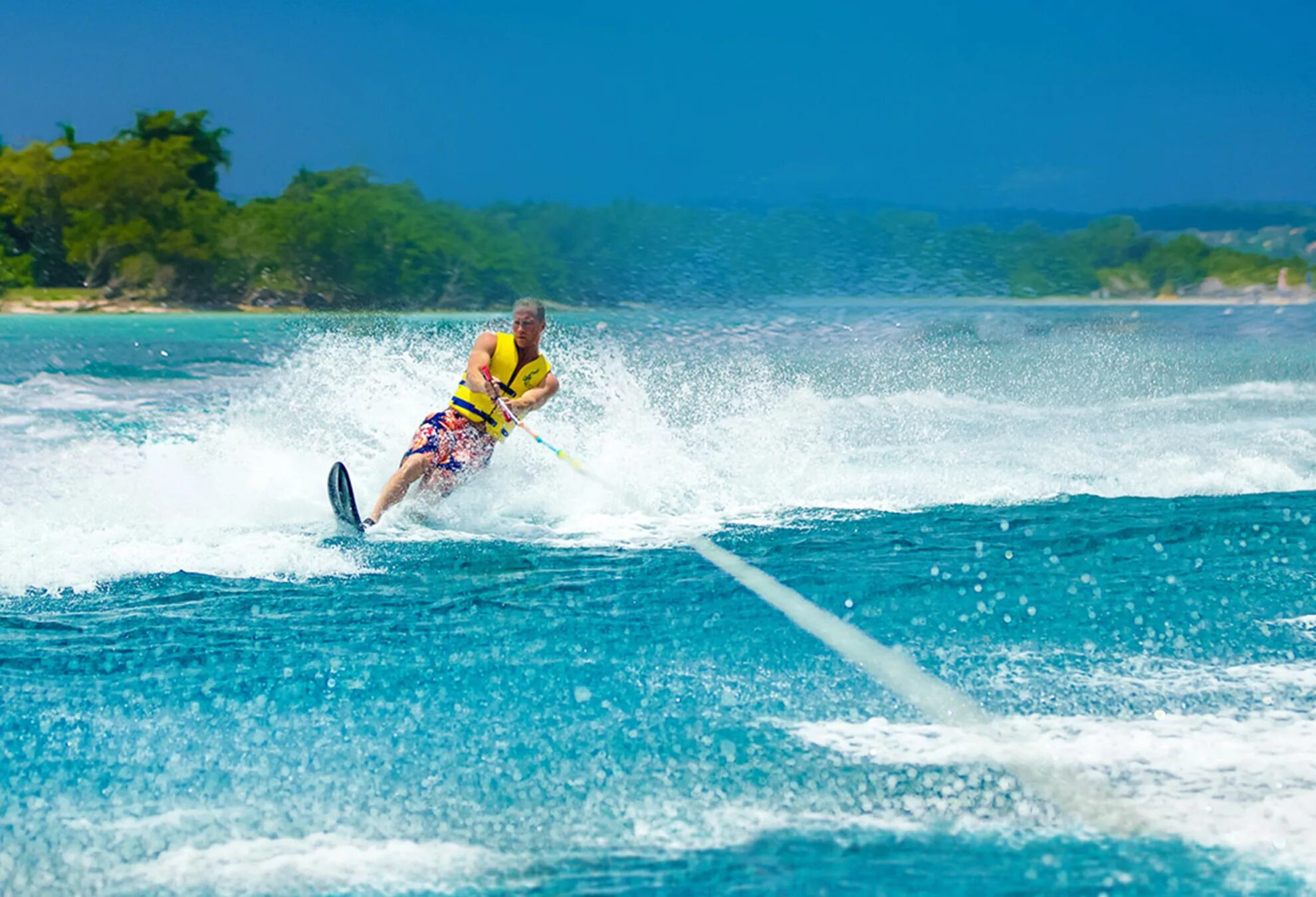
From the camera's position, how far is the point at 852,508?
8.49 meters

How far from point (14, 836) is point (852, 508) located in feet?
19.1

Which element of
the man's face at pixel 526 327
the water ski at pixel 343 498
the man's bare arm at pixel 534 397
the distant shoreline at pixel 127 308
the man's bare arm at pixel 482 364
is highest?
the distant shoreline at pixel 127 308

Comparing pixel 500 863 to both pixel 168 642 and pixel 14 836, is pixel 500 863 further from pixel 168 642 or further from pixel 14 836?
pixel 168 642

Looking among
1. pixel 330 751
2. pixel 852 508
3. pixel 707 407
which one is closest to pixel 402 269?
pixel 707 407

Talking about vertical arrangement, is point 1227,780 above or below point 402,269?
below

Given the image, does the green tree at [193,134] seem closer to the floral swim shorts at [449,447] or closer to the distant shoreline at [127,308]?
the distant shoreline at [127,308]

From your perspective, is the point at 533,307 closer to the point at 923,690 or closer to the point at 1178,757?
the point at 923,690

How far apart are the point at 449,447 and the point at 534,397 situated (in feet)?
1.83

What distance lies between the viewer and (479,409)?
26.2ft

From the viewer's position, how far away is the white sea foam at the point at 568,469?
738cm

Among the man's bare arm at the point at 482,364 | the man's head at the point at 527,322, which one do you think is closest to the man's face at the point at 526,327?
the man's head at the point at 527,322

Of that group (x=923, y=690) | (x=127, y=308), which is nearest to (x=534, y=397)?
(x=923, y=690)

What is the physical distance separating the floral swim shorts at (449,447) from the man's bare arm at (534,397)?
10.6 inches

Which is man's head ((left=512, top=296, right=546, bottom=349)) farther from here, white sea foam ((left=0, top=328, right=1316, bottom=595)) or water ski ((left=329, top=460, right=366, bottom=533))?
water ski ((left=329, top=460, right=366, bottom=533))
